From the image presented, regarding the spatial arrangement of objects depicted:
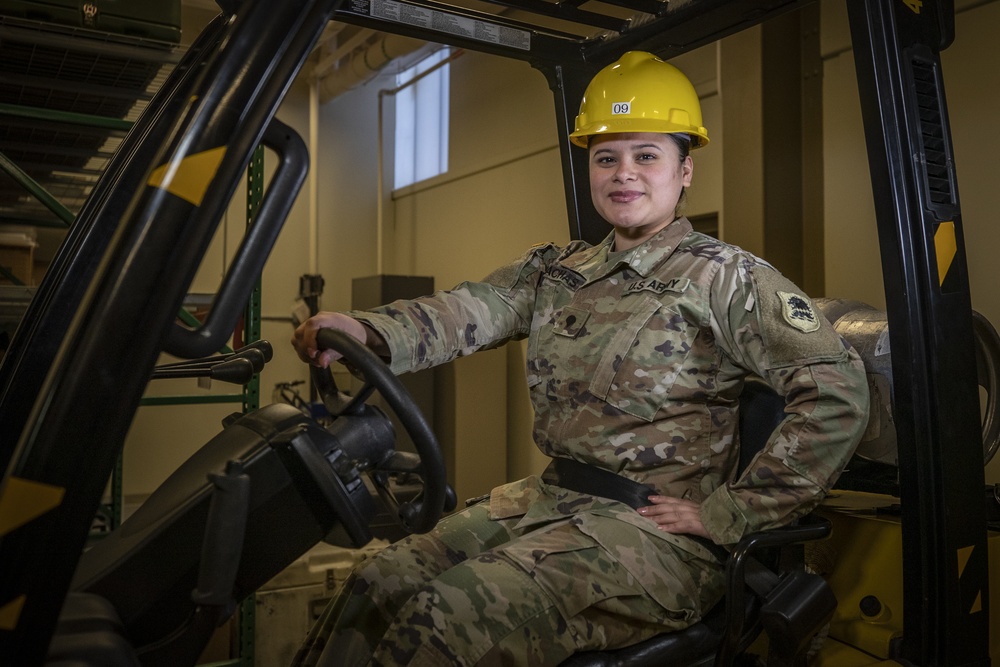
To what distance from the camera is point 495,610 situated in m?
1.67

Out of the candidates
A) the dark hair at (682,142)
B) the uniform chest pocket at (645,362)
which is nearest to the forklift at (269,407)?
the dark hair at (682,142)

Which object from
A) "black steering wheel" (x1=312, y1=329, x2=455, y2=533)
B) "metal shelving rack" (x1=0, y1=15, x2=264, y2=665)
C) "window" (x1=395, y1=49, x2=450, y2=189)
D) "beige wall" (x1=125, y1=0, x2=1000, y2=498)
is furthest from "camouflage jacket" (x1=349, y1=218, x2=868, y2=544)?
"window" (x1=395, y1=49, x2=450, y2=189)

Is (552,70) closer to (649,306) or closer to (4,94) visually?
(649,306)

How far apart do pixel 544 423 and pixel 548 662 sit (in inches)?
26.4

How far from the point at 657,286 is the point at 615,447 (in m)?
0.40

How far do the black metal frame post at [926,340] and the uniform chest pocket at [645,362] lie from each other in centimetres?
45

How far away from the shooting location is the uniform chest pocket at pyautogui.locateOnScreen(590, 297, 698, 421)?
202 cm

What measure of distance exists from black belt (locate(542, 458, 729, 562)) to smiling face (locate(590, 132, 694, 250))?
597 millimetres

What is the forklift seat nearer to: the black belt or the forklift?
the forklift

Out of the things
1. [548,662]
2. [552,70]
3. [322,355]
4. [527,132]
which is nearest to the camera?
[548,662]

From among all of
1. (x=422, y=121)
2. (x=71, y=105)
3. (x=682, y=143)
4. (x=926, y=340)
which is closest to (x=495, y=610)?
(x=926, y=340)

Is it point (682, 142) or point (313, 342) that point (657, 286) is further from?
point (313, 342)

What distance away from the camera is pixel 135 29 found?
3.17 metres

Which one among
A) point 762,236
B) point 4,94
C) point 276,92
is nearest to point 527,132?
point 762,236
